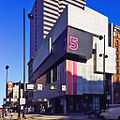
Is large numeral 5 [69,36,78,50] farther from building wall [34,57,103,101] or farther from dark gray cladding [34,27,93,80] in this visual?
building wall [34,57,103,101]

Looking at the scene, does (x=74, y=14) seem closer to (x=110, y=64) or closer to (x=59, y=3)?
(x=110, y=64)

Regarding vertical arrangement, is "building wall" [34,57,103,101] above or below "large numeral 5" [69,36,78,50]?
below

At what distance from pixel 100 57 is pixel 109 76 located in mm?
8639

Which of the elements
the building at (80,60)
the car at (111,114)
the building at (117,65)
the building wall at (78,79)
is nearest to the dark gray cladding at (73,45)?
the building at (80,60)

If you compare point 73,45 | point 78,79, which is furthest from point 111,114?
point 73,45

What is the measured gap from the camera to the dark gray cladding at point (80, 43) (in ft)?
172

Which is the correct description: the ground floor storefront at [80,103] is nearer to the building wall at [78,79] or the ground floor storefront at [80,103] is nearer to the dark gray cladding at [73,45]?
the building wall at [78,79]

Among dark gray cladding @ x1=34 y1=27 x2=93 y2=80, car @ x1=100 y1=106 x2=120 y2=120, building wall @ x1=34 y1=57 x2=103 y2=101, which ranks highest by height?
dark gray cladding @ x1=34 y1=27 x2=93 y2=80

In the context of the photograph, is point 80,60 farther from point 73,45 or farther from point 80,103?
point 80,103

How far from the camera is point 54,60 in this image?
209ft

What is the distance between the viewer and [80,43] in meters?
54.6

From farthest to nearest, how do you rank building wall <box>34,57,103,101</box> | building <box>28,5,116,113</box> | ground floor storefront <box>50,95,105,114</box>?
ground floor storefront <box>50,95,105,114</box> → building <box>28,5,116,113</box> → building wall <box>34,57,103,101</box>

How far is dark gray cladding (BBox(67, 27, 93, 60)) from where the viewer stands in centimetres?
5234

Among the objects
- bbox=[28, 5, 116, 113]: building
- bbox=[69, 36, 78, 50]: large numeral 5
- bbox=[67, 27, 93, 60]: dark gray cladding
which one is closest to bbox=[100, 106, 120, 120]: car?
bbox=[28, 5, 116, 113]: building
